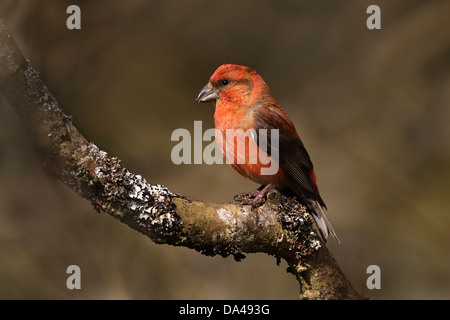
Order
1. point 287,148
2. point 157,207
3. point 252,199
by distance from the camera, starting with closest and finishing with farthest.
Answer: point 157,207 → point 252,199 → point 287,148

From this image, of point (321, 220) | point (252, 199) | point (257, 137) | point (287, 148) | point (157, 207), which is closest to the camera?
point (157, 207)

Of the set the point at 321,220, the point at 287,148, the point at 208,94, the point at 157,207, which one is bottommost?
the point at 157,207

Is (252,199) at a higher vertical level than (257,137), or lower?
lower

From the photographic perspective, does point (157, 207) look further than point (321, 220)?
No

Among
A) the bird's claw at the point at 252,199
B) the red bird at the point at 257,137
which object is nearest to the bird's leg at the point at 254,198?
the bird's claw at the point at 252,199

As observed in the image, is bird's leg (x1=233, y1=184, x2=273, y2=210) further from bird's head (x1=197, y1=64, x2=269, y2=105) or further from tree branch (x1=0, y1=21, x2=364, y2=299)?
bird's head (x1=197, y1=64, x2=269, y2=105)

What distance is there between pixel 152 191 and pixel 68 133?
493mm

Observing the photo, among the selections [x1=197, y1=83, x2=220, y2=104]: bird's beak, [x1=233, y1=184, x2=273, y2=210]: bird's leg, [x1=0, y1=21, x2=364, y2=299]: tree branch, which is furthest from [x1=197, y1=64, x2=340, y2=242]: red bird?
[x1=0, y1=21, x2=364, y2=299]: tree branch

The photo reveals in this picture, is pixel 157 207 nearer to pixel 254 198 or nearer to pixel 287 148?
pixel 254 198

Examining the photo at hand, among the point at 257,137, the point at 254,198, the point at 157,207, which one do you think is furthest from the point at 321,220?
the point at 157,207

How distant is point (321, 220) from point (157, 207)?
126 cm

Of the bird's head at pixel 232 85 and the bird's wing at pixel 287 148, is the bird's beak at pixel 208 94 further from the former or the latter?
the bird's wing at pixel 287 148

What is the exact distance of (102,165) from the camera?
219cm

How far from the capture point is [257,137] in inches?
125
